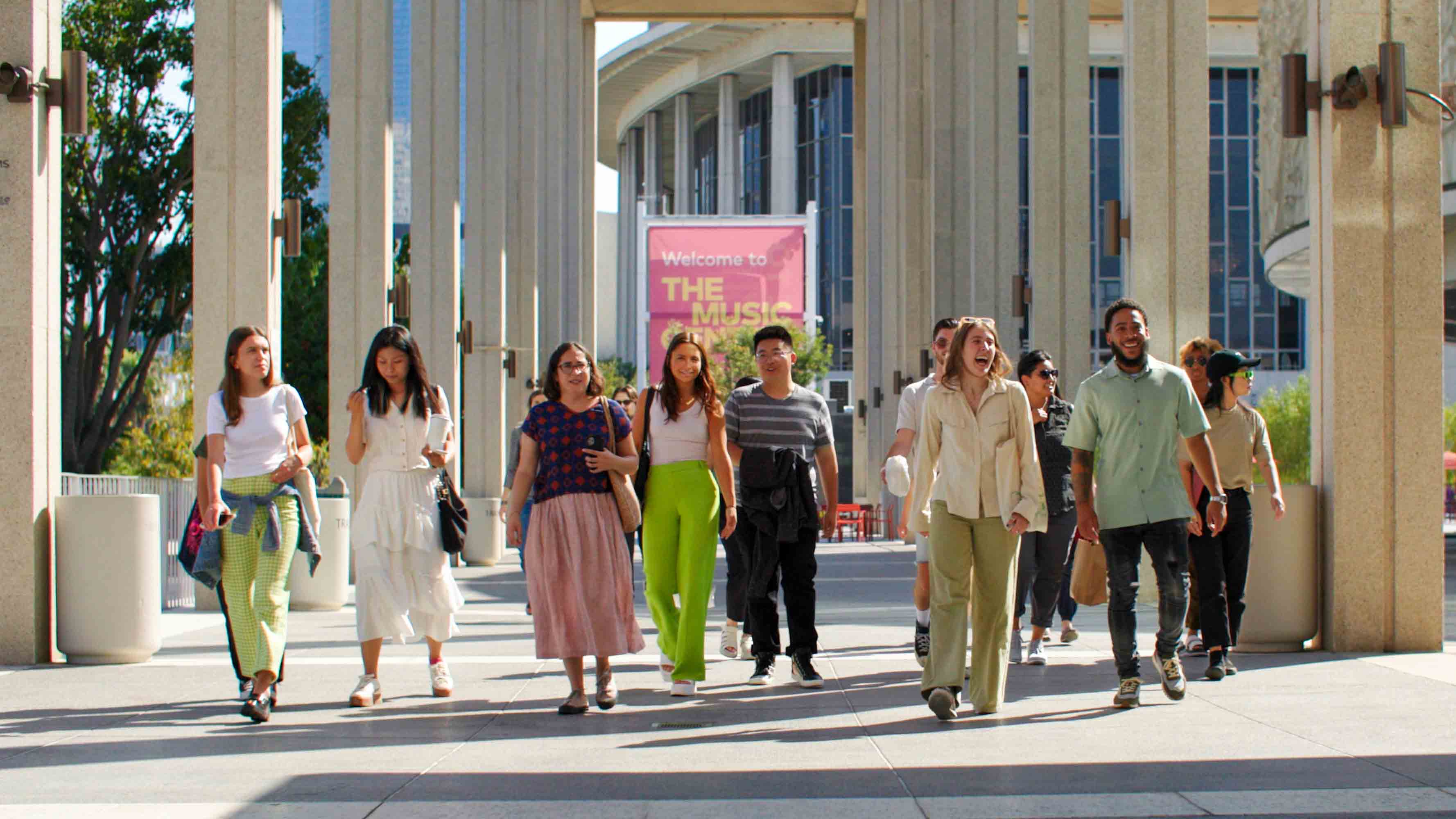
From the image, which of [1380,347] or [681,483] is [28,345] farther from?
[1380,347]

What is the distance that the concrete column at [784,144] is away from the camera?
6744cm

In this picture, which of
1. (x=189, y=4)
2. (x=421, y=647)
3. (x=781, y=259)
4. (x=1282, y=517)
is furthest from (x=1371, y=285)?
(x=781, y=259)

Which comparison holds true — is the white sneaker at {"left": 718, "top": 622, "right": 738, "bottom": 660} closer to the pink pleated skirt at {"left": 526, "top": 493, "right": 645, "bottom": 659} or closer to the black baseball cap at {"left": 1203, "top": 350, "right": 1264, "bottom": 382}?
the pink pleated skirt at {"left": 526, "top": 493, "right": 645, "bottom": 659}

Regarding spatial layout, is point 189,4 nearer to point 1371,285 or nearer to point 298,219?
point 298,219

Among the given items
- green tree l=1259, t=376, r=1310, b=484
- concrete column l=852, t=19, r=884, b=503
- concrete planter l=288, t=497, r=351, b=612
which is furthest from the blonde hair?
green tree l=1259, t=376, r=1310, b=484

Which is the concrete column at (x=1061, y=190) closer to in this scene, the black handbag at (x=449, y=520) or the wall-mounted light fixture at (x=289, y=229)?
the wall-mounted light fixture at (x=289, y=229)

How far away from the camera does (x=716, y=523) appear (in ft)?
29.7

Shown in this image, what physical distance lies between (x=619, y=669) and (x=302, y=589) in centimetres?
560

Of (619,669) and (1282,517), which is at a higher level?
(1282,517)

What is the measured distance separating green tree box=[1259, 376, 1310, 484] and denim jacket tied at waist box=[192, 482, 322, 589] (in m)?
50.8

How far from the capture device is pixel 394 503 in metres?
8.62

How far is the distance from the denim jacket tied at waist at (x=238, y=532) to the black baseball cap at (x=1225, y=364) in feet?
17.1

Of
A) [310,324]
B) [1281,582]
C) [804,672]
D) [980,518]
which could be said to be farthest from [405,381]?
[310,324]

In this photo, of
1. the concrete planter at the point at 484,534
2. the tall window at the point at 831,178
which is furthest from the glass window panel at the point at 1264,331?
the concrete planter at the point at 484,534
